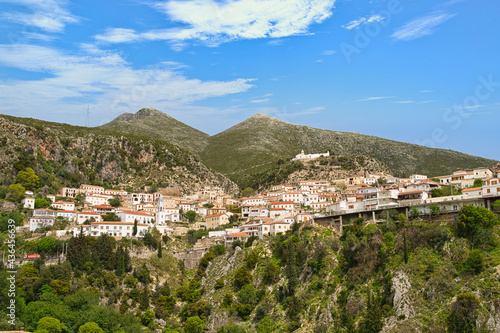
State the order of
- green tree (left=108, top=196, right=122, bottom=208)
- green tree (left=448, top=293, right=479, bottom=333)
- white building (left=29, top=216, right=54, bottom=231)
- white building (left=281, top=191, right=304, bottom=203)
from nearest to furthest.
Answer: green tree (left=448, top=293, right=479, bottom=333)
white building (left=29, top=216, right=54, bottom=231)
white building (left=281, top=191, right=304, bottom=203)
green tree (left=108, top=196, right=122, bottom=208)

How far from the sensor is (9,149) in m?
97.8

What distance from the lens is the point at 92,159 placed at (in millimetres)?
115375

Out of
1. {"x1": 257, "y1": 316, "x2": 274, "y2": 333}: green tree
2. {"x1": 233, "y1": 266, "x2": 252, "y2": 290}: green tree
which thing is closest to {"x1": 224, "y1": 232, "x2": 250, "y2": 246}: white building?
{"x1": 233, "y1": 266, "x2": 252, "y2": 290}: green tree

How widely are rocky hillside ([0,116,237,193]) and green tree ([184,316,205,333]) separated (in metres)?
44.1

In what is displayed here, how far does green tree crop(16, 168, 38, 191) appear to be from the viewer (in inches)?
3396

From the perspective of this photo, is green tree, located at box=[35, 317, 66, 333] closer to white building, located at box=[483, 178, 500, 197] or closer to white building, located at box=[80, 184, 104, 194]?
white building, located at box=[80, 184, 104, 194]

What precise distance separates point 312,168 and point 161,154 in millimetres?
36581

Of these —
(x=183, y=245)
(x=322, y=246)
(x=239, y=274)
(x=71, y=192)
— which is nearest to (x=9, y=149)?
(x=71, y=192)

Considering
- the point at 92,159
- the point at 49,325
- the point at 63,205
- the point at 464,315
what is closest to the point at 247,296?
the point at 49,325

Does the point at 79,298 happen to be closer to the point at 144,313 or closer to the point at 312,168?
the point at 144,313

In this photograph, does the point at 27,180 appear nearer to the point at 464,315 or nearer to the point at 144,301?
the point at 144,301

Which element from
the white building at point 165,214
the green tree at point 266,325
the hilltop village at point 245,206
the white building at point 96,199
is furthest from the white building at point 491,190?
the white building at point 96,199

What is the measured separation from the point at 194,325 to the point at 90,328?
10.6 metres

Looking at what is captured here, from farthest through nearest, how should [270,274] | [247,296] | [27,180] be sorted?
[27,180] → [270,274] → [247,296]
